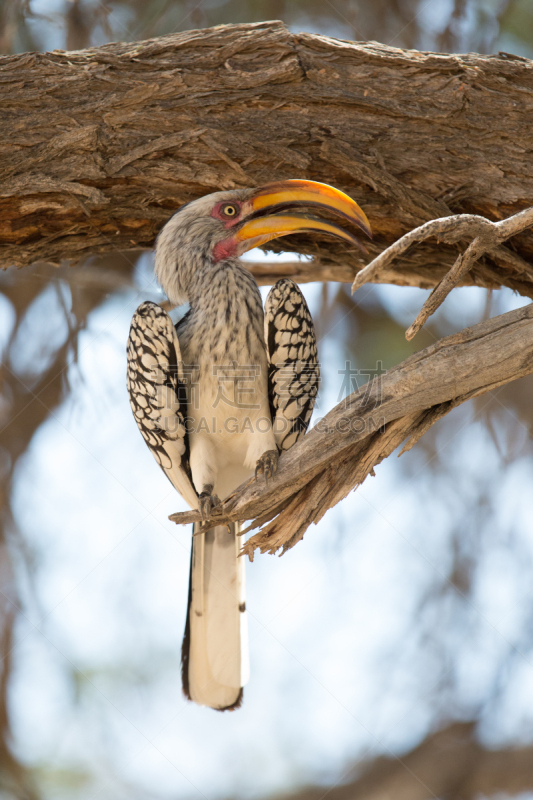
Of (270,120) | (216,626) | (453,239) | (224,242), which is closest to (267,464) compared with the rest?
(216,626)

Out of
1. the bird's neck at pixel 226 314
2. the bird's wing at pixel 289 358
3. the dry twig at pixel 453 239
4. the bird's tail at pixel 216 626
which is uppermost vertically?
the bird's neck at pixel 226 314

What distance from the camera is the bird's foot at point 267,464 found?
95.9 inches

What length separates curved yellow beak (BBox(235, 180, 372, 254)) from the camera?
2.64 metres

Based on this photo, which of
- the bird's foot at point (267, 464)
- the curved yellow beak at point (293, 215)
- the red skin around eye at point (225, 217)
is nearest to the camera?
the bird's foot at point (267, 464)

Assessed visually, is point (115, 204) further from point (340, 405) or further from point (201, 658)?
point (201, 658)

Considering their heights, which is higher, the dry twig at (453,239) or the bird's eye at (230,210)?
the bird's eye at (230,210)

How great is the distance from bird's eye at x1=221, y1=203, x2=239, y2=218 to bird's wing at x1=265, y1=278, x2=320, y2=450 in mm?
460

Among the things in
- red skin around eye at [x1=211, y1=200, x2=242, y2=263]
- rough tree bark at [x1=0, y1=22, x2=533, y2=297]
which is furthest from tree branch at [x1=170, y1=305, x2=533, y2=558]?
red skin around eye at [x1=211, y1=200, x2=242, y2=263]

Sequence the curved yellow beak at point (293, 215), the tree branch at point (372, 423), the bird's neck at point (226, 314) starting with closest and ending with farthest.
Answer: the tree branch at point (372, 423)
the curved yellow beak at point (293, 215)
the bird's neck at point (226, 314)

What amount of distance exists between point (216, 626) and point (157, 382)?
3.39 ft

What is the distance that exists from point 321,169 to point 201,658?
206cm

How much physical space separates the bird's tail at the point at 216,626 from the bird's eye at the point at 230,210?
1323 mm

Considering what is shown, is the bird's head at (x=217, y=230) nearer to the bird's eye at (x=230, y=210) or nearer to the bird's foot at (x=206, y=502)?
the bird's eye at (x=230, y=210)

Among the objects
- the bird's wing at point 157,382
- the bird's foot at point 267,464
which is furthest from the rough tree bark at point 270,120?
the bird's foot at point 267,464
